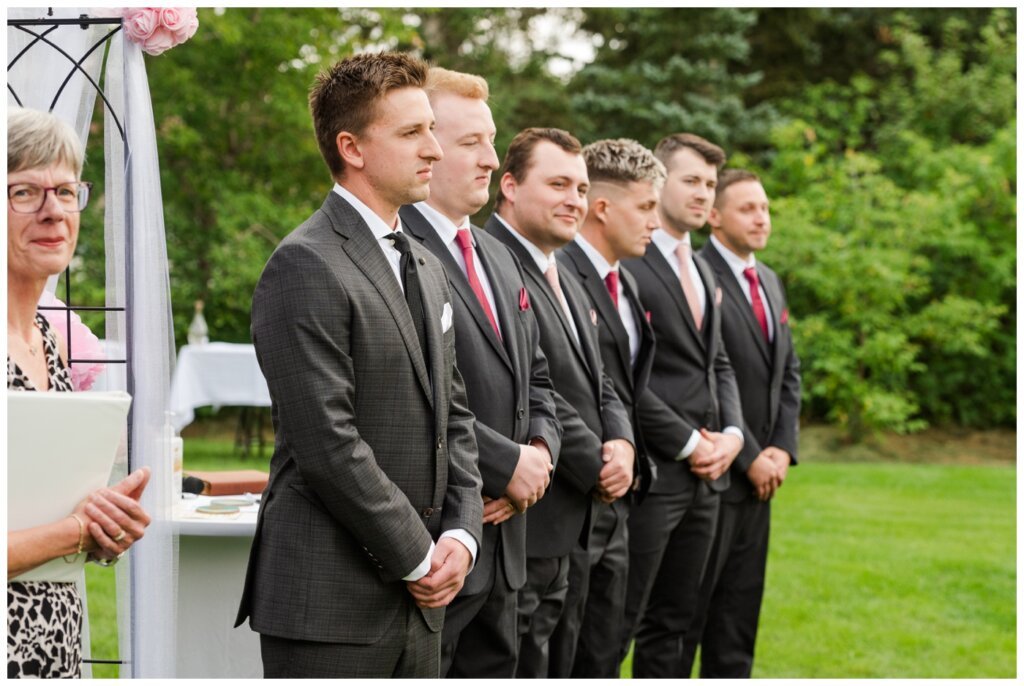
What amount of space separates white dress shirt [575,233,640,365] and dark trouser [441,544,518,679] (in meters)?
1.46

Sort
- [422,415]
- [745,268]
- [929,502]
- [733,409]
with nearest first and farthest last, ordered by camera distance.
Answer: [422,415] < [733,409] < [745,268] < [929,502]

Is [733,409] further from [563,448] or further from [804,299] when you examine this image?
[804,299]

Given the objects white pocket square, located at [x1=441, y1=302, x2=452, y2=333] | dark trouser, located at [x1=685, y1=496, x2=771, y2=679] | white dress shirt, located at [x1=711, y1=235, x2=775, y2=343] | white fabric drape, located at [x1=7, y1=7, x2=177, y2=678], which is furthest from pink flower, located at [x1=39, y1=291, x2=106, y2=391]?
white dress shirt, located at [x1=711, y1=235, x2=775, y2=343]

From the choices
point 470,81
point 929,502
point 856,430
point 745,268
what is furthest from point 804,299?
point 470,81

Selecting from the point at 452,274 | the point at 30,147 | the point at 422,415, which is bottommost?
the point at 422,415

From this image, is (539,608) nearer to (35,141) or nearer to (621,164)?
(621,164)

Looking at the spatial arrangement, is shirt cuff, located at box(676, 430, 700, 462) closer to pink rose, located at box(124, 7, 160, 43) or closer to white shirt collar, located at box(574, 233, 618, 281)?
white shirt collar, located at box(574, 233, 618, 281)

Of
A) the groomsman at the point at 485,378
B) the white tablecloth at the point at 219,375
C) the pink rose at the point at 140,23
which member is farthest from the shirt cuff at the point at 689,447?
the white tablecloth at the point at 219,375

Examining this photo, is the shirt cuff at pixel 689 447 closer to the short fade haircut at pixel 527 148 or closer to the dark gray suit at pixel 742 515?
the dark gray suit at pixel 742 515

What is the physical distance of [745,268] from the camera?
554cm

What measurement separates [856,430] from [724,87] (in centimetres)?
581

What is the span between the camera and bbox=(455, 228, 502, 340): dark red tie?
3324 millimetres

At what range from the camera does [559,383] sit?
3.86 meters

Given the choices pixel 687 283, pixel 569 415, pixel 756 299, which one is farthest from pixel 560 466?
pixel 756 299
